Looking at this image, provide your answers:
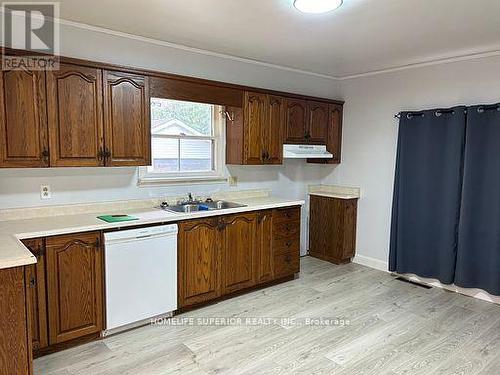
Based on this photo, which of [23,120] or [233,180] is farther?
[233,180]

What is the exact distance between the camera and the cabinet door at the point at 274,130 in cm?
392

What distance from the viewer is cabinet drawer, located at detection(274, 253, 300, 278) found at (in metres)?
3.87

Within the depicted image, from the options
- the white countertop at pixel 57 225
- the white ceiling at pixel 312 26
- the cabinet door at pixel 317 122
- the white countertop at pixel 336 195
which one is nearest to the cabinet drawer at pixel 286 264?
the white countertop at pixel 57 225

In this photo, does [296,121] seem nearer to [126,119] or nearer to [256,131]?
[256,131]

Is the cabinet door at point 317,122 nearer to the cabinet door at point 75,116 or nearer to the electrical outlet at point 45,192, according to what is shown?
the cabinet door at point 75,116

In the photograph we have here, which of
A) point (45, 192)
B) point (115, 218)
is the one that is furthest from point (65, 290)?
point (45, 192)

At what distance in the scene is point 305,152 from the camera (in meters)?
4.23

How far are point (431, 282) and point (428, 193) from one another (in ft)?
3.30

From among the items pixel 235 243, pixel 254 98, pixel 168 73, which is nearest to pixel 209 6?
pixel 168 73

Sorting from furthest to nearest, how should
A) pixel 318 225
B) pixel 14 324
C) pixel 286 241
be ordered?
pixel 318 225 < pixel 286 241 < pixel 14 324

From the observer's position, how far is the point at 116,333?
2.87 m

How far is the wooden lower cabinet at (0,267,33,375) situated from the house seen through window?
1782mm

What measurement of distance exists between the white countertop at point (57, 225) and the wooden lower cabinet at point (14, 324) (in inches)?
3.0

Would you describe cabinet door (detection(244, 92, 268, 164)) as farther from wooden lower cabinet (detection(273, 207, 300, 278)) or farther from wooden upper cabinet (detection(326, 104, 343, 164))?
wooden upper cabinet (detection(326, 104, 343, 164))
